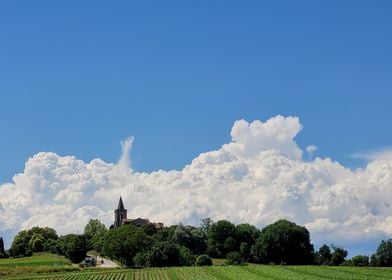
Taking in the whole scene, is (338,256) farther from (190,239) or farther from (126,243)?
(126,243)

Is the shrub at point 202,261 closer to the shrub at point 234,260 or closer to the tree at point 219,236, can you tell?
the shrub at point 234,260

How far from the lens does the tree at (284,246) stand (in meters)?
151

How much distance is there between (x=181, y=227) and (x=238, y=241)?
17163 mm

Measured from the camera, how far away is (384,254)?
143750 mm

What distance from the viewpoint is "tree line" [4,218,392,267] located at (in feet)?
447

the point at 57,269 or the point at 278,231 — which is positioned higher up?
the point at 278,231

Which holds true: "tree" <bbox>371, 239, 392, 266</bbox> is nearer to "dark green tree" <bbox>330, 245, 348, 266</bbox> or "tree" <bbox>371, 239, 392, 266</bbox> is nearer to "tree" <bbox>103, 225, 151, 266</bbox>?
"dark green tree" <bbox>330, 245, 348, 266</bbox>

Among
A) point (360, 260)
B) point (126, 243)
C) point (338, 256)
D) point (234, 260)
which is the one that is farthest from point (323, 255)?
point (126, 243)

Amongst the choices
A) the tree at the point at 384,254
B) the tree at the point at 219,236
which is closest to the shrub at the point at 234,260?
the tree at the point at 219,236

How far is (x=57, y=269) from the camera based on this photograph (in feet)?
398

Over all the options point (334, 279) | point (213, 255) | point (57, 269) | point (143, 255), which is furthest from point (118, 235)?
point (334, 279)

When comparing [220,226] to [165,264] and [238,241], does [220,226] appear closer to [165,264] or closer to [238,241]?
[238,241]

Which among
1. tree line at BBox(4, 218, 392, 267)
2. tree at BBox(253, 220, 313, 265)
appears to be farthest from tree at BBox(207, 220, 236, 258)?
tree at BBox(253, 220, 313, 265)

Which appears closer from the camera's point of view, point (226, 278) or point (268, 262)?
point (226, 278)
